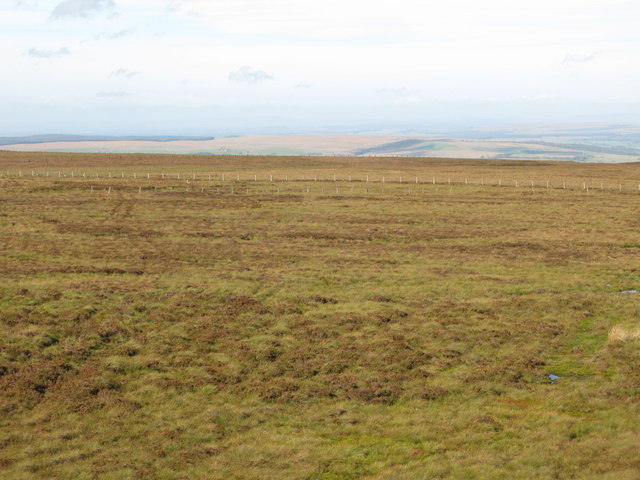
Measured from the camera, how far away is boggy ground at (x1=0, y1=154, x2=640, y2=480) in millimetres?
18344

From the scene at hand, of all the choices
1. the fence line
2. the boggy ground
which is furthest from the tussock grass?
the fence line

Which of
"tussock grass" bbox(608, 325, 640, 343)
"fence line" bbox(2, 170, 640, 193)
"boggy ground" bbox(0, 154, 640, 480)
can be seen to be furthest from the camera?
"fence line" bbox(2, 170, 640, 193)

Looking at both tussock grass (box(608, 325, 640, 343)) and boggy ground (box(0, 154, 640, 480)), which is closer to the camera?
boggy ground (box(0, 154, 640, 480))

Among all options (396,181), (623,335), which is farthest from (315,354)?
(396,181)

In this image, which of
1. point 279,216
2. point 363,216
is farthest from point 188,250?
point 363,216

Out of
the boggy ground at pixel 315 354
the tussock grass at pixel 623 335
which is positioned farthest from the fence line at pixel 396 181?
the tussock grass at pixel 623 335

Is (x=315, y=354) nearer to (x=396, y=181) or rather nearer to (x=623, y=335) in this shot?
(x=623, y=335)

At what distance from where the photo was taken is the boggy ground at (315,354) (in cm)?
1834

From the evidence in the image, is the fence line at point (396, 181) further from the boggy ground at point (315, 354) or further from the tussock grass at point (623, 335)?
the tussock grass at point (623, 335)

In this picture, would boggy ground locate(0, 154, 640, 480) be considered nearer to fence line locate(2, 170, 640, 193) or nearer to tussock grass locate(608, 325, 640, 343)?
tussock grass locate(608, 325, 640, 343)

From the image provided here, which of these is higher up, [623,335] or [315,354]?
[623,335]

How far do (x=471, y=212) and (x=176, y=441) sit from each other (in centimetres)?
5988

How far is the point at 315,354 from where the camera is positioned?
2672cm

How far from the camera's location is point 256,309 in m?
33.0
